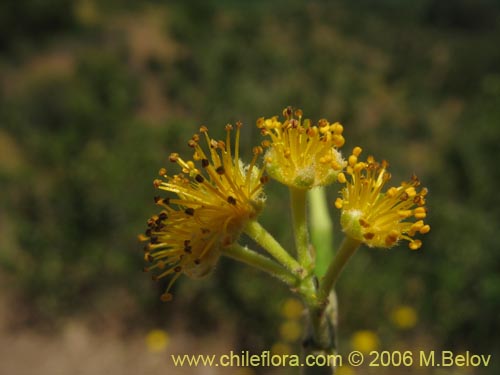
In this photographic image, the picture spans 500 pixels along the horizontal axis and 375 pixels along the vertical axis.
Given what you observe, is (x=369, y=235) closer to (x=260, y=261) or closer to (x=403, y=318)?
(x=260, y=261)

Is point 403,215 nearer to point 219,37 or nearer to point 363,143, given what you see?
point 363,143

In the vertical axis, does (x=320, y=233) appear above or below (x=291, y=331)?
below

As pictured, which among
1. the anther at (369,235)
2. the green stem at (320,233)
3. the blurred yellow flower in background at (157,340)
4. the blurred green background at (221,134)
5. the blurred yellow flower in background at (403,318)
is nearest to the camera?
the anther at (369,235)

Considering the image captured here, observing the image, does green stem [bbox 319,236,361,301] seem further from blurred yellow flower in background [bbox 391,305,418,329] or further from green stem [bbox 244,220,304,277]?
blurred yellow flower in background [bbox 391,305,418,329]

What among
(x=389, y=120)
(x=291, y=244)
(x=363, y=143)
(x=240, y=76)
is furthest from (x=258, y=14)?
(x=291, y=244)

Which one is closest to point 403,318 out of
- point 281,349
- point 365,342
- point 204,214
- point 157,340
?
point 365,342

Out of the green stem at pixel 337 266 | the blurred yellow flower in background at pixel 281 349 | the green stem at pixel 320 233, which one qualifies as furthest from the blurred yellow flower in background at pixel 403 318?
the green stem at pixel 337 266

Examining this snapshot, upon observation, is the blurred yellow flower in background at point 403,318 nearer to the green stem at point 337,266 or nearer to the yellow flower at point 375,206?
the yellow flower at point 375,206
